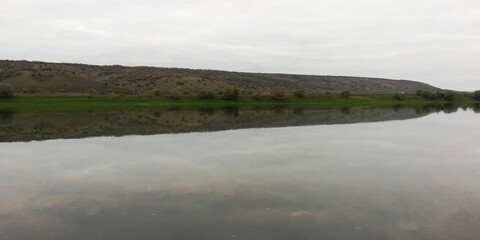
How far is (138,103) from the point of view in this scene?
54.0 meters

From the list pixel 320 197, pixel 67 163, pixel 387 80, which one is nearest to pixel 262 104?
pixel 67 163

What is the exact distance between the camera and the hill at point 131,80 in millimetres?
Answer: 69000

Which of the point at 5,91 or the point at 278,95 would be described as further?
the point at 278,95

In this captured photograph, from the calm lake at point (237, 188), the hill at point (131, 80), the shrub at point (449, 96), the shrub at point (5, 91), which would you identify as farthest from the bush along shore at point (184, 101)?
the calm lake at point (237, 188)

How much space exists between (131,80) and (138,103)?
1306 inches

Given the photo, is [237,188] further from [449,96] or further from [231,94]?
[449,96]

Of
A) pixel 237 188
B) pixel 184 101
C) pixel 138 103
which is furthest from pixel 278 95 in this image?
pixel 237 188

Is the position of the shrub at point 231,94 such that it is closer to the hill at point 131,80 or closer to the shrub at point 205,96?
the shrub at point 205,96

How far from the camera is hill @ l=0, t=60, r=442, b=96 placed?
69.0 meters

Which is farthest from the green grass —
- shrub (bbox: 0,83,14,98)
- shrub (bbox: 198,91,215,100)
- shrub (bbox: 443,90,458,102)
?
shrub (bbox: 443,90,458,102)

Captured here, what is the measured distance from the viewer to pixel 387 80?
561ft

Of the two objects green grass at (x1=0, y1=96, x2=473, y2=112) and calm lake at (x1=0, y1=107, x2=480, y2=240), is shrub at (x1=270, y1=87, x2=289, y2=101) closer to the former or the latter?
green grass at (x1=0, y1=96, x2=473, y2=112)

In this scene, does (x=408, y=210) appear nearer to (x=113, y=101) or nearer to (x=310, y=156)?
(x=310, y=156)

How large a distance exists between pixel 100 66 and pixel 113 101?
166 ft
